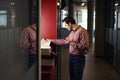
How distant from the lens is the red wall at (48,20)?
25.5 feet

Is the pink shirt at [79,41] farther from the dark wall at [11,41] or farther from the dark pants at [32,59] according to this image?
the dark wall at [11,41]

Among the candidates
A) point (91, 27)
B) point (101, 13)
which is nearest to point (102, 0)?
point (101, 13)

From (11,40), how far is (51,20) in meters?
5.97

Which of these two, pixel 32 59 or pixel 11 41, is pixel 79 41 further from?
pixel 11 41

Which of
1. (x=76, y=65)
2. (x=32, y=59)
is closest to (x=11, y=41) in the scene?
(x=32, y=59)

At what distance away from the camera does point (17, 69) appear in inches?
81.4

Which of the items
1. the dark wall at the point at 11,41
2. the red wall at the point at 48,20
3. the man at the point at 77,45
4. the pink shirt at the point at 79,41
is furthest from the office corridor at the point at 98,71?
the dark wall at the point at 11,41

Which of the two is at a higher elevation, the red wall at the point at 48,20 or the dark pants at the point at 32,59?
the red wall at the point at 48,20

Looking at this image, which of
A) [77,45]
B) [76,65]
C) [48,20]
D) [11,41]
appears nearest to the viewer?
[11,41]

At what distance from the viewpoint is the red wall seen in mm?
7781

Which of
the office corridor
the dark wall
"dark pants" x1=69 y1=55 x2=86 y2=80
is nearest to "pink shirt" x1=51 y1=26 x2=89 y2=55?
"dark pants" x1=69 y1=55 x2=86 y2=80

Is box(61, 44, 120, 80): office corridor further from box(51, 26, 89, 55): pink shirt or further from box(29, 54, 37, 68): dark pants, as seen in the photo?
box(29, 54, 37, 68): dark pants

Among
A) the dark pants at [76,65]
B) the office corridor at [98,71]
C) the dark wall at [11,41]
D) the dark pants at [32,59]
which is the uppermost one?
the dark wall at [11,41]

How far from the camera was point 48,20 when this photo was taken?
25.5 feet
